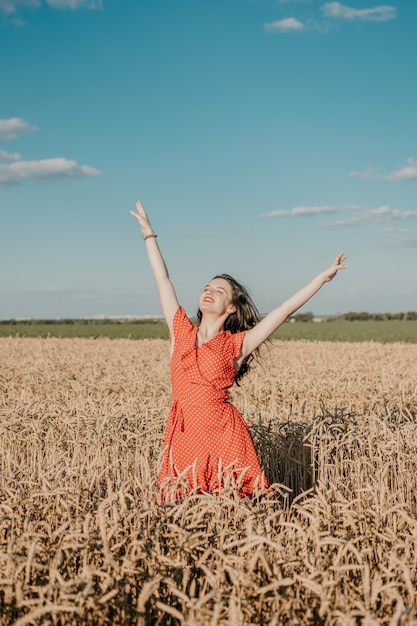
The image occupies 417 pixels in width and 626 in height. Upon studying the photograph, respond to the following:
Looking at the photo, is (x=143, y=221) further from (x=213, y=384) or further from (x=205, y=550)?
(x=205, y=550)

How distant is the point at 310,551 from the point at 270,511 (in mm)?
414

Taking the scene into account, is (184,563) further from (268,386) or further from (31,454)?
(268,386)

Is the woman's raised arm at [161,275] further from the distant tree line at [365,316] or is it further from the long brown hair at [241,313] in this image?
the distant tree line at [365,316]

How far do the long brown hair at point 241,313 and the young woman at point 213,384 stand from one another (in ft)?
0.12

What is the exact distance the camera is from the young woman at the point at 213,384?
197 inches

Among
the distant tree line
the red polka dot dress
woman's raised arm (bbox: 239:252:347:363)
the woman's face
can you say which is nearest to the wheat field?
the red polka dot dress

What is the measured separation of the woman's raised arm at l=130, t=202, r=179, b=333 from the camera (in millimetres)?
5504

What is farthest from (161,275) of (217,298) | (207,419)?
(207,419)

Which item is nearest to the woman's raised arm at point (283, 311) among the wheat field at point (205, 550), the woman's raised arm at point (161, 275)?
the woman's raised arm at point (161, 275)

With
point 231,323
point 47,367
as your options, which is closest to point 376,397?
point 231,323

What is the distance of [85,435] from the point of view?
25.1 ft

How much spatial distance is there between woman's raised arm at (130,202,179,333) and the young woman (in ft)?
0.21

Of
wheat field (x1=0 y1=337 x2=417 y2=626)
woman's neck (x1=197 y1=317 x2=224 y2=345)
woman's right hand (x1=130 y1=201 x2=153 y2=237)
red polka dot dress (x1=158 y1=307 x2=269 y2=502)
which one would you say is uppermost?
woman's right hand (x1=130 y1=201 x2=153 y2=237)

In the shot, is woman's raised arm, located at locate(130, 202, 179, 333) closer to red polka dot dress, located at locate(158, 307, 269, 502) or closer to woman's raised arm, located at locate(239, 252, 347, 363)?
red polka dot dress, located at locate(158, 307, 269, 502)
